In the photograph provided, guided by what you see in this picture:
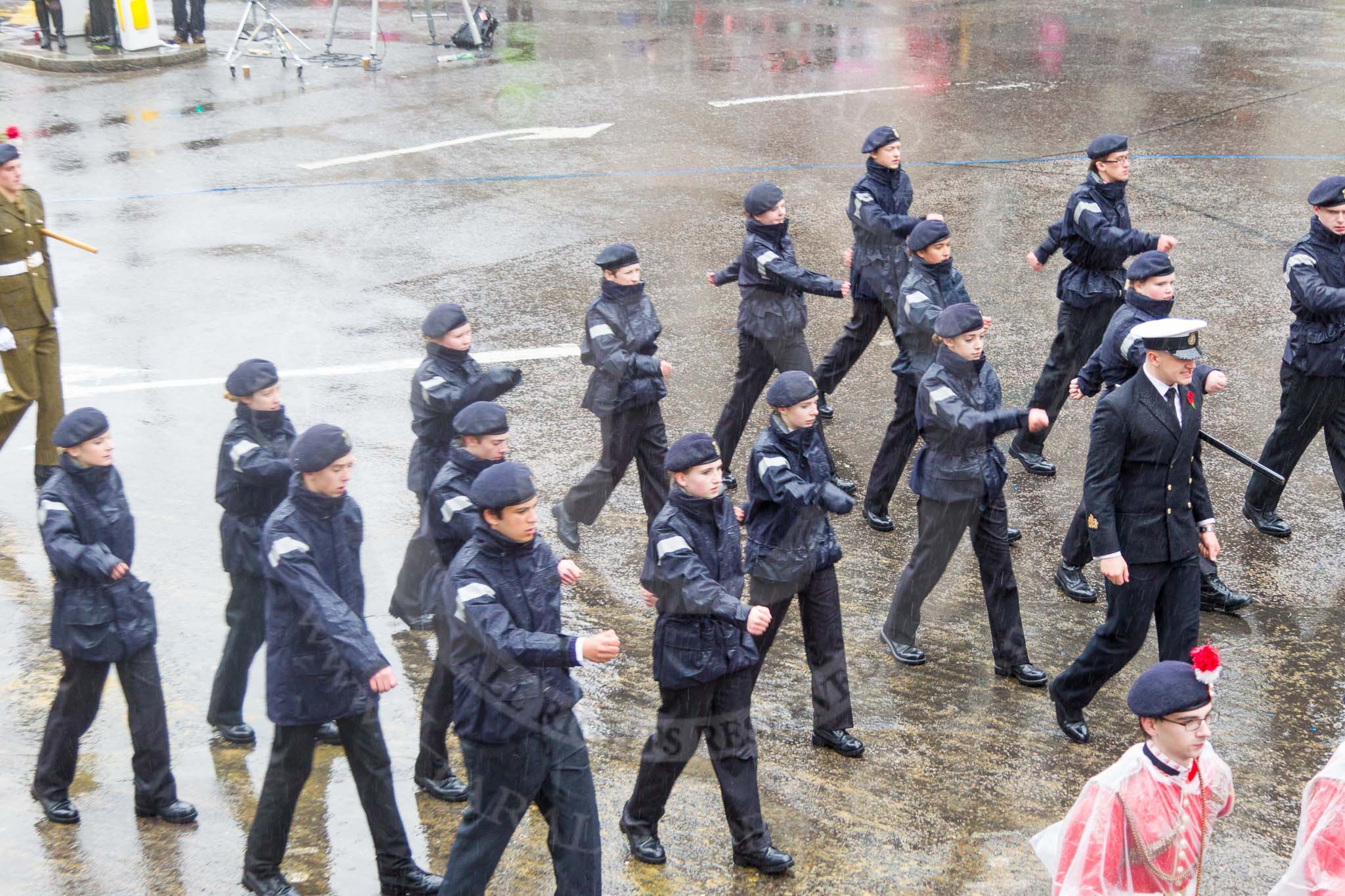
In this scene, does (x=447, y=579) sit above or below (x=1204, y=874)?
above

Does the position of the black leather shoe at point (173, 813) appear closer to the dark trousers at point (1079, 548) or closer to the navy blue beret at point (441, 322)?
the navy blue beret at point (441, 322)

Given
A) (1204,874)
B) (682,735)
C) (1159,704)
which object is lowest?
(1204,874)

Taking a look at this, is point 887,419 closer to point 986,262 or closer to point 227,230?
point 986,262

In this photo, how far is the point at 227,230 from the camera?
12555 mm

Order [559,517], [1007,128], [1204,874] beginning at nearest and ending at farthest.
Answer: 1. [1204,874]
2. [559,517]
3. [1007,128]

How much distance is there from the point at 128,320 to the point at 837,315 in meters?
5.42

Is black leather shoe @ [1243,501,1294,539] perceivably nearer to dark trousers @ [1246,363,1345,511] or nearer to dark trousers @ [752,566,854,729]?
dark trousers @ [1246,363,1345,511]

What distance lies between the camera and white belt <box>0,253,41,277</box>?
313 inches

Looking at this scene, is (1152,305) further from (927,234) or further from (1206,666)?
(1206,666)

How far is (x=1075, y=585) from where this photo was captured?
7406 mm

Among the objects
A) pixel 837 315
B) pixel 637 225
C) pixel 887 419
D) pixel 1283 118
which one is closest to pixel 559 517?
pixel 887 419

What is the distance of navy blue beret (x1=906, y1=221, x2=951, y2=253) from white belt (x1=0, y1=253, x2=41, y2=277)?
4981mm

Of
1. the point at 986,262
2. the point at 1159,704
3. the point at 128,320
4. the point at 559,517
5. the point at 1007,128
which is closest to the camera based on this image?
the point at 1159,704

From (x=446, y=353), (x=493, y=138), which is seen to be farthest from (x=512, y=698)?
(x=493, y=138)
